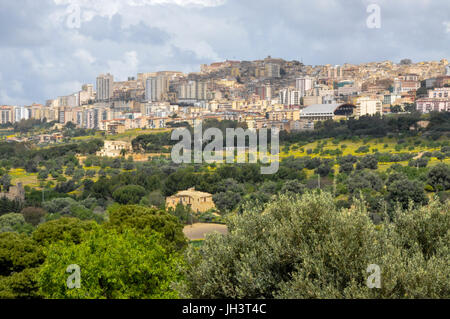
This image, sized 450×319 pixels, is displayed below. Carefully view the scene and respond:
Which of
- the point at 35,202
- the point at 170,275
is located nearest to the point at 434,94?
the point at 35,202

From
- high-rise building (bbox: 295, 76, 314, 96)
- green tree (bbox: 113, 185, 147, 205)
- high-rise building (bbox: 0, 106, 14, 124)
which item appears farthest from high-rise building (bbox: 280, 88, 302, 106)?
green tree (bbox: 113, 185, 147, 205)

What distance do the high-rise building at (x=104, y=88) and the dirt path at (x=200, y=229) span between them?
98.7 m

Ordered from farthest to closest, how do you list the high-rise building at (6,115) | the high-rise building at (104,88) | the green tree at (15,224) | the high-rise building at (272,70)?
the high-rise building at (272,70)
the high-rise building at (104,88)
the high-rise building at (6,115)
the green tree at (15,224)

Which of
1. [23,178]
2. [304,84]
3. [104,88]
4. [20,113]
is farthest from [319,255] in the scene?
[104,88]

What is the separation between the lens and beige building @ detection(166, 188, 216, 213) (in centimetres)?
3478

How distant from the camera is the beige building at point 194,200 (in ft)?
114

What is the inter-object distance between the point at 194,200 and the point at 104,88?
9371cm

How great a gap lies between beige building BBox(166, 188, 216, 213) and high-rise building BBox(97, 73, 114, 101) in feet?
299

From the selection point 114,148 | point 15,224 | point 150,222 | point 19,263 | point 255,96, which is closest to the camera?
point 19,263

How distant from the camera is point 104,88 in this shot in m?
124

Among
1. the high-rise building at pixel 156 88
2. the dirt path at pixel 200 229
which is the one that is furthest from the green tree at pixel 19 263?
the high-rise building at pixel 156 88

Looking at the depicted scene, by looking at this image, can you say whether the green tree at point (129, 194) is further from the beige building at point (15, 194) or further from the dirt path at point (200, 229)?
the dirt path at point (200, 229)

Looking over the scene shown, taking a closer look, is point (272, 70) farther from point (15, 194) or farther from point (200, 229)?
point (200, 229)

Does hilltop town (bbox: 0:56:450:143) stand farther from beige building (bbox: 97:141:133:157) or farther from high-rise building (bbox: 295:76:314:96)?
beige building (bbox: 97:141:133:157)
